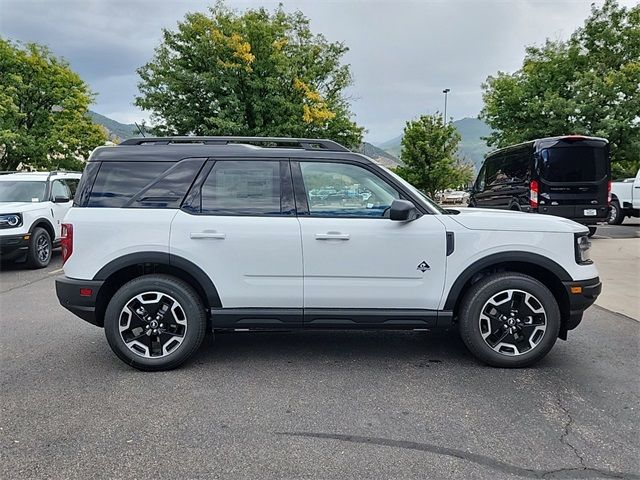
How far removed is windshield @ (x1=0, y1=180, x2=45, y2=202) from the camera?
9.50m

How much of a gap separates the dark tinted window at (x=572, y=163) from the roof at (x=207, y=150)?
331 inches

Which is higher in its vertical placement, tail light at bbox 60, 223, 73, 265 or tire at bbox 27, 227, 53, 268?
tail light at bbox 60, 223, 73, 265

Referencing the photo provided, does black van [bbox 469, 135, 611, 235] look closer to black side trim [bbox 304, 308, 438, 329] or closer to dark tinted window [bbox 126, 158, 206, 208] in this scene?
black side trim [bbox 304, 308, 438, 329]

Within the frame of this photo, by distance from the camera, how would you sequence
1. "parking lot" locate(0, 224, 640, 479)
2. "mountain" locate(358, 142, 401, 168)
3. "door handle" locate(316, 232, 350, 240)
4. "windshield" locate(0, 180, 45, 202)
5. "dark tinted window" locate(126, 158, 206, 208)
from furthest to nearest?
"windshield" locate(0, 180, 45, 202)
"mountain" locate(358, 142, 401, 168)
"dark tinted window" locate(126, 158, 206, 208)
"door handle" locate(316, 232, 350, 240)
"parking lot" locate(0, 224, 640, 479)

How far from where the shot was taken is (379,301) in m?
3.89


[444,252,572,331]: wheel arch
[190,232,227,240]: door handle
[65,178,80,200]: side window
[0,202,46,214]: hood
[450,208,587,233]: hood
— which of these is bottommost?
[444,252,572,331]: wheel arch

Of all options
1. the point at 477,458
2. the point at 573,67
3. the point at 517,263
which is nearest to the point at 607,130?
the point at 573,67

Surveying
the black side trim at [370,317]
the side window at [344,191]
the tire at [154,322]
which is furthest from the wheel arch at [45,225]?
the black side trim at [370,317]

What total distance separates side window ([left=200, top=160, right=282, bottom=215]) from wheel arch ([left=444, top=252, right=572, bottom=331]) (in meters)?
1.57

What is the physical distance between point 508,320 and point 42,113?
25.4 metres

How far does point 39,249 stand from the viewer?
29.9ft

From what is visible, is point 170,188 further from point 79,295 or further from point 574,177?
point 574,177

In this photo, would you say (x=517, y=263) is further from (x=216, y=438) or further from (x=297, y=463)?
(x=216, y=438)

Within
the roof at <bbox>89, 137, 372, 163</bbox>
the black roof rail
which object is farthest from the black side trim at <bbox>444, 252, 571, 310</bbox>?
the black roof rail
